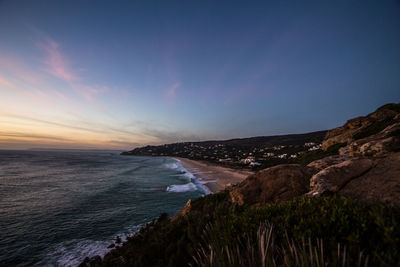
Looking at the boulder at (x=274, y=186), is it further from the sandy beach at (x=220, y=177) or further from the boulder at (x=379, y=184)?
the sandy beach at (x=220, y=177)

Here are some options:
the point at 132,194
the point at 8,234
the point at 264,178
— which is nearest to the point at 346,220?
the point at 264,178

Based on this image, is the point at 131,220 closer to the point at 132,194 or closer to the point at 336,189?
the point at 132,194

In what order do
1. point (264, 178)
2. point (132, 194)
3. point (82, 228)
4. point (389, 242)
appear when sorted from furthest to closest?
point (132, 194) < point (82, 228) < point (264, 178) < point (389, 242)

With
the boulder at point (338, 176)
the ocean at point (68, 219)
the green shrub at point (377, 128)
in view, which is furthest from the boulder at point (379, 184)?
the green shrub at point (377, 128)

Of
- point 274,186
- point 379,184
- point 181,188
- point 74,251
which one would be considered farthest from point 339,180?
point 181,188

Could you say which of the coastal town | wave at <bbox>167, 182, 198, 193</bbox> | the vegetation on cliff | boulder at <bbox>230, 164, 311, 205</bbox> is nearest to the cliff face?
boulder at <bbox>230, 164, 311, 205</bbox>

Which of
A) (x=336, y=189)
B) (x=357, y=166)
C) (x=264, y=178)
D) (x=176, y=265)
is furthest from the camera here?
(x=264, y=178)

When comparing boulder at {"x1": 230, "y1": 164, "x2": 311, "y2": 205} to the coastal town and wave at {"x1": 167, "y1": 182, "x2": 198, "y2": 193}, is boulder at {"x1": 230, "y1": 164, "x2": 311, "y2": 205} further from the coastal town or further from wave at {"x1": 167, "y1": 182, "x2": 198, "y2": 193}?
wave at {"x1": 167, "y1": 182, "x2": 198, "y2": 193}
